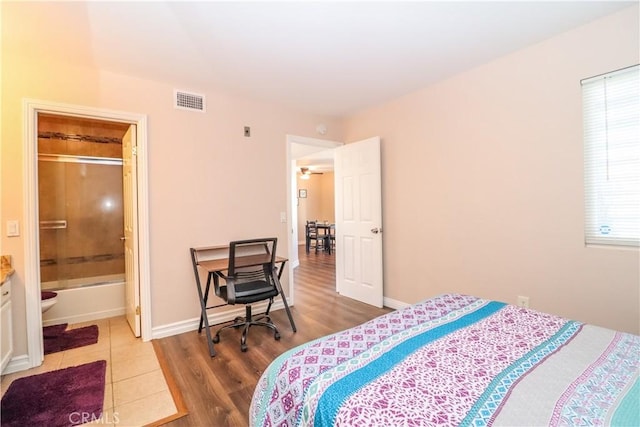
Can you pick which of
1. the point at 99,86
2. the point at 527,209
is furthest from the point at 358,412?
the point at 99,86

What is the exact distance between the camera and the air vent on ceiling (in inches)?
114

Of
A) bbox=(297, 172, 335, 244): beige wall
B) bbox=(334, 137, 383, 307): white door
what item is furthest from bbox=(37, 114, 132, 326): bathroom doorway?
bbox=(297, 172, 335, 244): beige wall

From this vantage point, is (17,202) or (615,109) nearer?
(615,109)

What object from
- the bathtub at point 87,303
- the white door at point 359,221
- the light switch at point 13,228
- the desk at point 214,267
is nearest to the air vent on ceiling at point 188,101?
the desk at point 214,267

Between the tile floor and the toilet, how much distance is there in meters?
0.52

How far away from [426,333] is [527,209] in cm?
167

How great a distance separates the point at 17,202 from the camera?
2227 mm

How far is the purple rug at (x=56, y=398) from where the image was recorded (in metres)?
1.70

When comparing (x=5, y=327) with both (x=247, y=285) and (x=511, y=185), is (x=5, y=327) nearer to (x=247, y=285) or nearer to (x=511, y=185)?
(x=247, y=285)

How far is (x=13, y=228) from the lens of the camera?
87.3 inches

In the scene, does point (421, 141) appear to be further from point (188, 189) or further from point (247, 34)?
point (188, 189)

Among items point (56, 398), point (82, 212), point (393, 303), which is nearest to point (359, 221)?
point (393, 303)

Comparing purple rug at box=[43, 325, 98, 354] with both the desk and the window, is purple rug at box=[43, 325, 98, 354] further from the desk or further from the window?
the window

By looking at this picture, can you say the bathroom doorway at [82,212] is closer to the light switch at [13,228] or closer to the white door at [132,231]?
the white door at [132,231]
